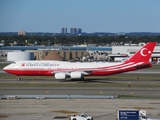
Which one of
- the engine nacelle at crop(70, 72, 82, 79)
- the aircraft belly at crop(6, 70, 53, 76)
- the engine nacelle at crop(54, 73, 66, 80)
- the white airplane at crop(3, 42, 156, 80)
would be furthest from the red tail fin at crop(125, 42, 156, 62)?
the aircraft belly at crop(6, 70, 53, 76)

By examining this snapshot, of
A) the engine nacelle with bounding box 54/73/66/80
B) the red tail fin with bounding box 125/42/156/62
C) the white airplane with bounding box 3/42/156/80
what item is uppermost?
the red tail fin with bounding box 125/42/156/62

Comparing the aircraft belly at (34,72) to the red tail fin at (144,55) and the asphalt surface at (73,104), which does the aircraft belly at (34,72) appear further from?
the red tail fin at (144,55)

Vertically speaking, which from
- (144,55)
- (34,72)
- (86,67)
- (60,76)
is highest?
(144,55)

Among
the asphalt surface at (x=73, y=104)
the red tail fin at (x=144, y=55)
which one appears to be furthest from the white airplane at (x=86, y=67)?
the asphalt surface at (x=73, y=104)

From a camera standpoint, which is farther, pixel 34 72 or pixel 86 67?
pixel 86 67

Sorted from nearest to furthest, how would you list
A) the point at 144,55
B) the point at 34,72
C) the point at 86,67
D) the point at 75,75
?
the point at 75,75 → the point at 144,55 → the point at 34,72 → the point at 86,67

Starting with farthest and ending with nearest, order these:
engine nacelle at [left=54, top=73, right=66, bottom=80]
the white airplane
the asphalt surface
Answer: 1. the white airplane
2. engine nacelle at [left=54, top=73, right=66, bottom=80]
3. the asphalt surface

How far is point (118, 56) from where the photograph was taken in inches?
6201

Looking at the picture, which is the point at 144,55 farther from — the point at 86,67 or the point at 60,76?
the point at 60,76

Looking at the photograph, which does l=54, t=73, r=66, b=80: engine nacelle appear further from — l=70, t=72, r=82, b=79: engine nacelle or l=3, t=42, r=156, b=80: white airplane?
l=70, t=72, r=82, b=79: engine nacelle

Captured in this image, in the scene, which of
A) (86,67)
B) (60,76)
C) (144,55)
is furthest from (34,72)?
(144,55)

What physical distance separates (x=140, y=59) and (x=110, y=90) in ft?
51.4

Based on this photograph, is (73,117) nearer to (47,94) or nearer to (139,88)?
(47,94)

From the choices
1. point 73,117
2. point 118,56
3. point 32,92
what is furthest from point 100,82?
point 118,56
